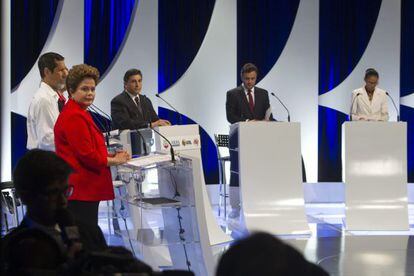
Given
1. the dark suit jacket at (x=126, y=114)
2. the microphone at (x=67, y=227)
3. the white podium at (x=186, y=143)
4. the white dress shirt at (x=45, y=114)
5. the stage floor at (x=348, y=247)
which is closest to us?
the microphone at (x=67, y=227)

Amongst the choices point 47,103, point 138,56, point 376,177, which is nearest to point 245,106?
point 376,177

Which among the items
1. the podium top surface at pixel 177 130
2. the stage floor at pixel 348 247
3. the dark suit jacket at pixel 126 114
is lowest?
the stage floor at pixel 348 247

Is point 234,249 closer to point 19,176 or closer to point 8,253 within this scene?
point 8,253

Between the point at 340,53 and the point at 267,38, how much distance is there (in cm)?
102

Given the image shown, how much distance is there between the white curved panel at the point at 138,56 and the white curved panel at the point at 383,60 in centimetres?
242

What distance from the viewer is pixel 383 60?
949 centimetres

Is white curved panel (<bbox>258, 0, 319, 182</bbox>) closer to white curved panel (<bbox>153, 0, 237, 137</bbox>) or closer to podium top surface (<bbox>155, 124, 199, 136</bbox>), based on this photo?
white curved panel (<bbox>153, 0, 237, 137</bbox>)

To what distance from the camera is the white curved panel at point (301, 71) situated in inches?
372

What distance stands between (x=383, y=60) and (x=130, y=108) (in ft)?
15.1

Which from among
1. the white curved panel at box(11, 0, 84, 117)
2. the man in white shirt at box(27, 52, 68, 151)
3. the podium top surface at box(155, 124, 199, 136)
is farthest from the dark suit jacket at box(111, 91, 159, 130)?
the white curved panel at box(11, 0, 84, 117)

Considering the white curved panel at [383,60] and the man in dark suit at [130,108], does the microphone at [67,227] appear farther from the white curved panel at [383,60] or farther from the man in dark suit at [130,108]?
the white curved panel at [383,60]

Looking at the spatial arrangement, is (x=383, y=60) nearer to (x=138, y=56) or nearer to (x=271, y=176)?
(x=138, y=56)

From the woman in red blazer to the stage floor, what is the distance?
3.08 feet

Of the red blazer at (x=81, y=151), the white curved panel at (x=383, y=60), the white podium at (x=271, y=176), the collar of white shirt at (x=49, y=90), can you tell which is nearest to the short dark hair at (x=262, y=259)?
the red blazer at (x=81, y=151)
